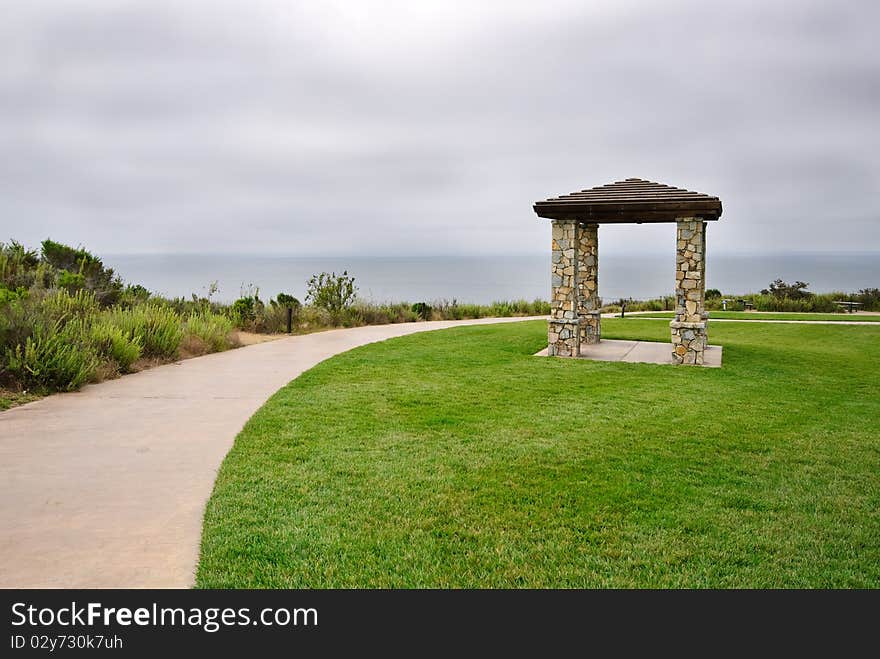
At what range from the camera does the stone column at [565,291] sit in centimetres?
1264

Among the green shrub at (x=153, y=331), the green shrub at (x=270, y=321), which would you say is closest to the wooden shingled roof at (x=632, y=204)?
the green shrub at (x=153, y=331)

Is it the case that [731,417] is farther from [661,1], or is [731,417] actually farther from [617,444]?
[661,1]

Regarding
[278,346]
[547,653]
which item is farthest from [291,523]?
[278,346]

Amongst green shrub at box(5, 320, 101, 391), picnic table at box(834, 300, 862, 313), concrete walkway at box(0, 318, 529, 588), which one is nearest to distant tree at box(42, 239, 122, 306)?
green shrub at box(5, 320, 101, 391)

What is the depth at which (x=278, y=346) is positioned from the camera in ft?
45.8

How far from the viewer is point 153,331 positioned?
1170cm

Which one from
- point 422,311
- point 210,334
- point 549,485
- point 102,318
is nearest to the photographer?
point 549,485

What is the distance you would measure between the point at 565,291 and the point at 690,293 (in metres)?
2.20

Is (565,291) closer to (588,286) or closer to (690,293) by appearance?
(588,286)

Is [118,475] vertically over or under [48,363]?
under

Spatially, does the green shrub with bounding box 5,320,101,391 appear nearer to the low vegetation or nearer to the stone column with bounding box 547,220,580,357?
the low vegetation

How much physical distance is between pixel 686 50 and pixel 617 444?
55.7 ft

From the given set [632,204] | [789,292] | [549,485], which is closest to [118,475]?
[549,485]

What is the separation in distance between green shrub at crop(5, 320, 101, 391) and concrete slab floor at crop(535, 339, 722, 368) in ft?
24.8
